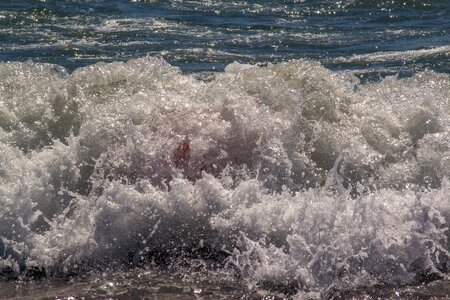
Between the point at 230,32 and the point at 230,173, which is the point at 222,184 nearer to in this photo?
the point at 230,173

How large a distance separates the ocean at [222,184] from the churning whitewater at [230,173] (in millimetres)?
12

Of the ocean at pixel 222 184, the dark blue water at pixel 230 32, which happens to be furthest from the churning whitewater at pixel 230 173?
the dark blue water at pixel 230 32

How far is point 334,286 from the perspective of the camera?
4871mm

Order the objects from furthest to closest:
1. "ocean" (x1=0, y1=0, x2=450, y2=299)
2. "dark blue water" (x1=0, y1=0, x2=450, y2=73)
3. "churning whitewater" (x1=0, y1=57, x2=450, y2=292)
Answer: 1. "dark blue water" (x1=0, y1=0, x2=450, y2=73)
2. "churning whitewater" (x1=0, y1=57, x2=450, y2=292)
3. "ocean" (x1=0, y1=0, x2=450, y2=299)

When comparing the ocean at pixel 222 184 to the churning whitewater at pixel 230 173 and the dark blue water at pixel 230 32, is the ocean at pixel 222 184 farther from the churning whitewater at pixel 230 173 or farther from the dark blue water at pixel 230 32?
the dark blue water at pixel 230 32

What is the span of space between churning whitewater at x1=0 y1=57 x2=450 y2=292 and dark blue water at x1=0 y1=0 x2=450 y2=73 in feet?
10.4

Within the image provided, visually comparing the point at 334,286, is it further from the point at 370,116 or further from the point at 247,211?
the point at 370,116

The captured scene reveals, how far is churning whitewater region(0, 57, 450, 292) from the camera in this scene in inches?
203

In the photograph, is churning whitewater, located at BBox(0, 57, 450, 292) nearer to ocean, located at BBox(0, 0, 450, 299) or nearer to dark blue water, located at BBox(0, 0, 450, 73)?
ocean, located at BBox(0, 0, 450, 299)

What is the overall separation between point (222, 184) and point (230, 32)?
24.3ft

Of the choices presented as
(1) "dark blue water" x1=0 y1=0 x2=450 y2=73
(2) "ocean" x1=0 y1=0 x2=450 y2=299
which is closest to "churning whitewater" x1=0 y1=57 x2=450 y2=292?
(2) "ocean" x1=0 y1=0 x2=450 y2=299

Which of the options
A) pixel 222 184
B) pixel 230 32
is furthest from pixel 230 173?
pixel 230 32

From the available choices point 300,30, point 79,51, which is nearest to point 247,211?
point 79,51

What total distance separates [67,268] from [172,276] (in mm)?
655
